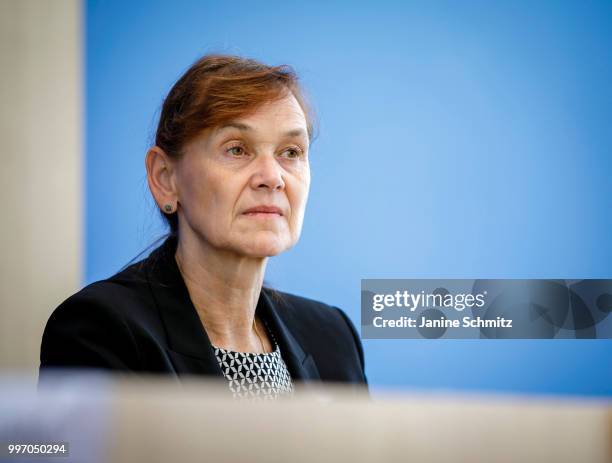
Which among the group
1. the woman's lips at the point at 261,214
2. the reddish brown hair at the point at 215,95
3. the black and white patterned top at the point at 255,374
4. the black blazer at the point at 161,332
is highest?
the reddish brown hair at the point at 215,95

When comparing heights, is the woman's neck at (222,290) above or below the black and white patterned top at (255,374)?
above

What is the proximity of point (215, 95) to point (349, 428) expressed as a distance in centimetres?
138

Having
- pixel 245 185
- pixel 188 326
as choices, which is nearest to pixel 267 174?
pixel 245 185

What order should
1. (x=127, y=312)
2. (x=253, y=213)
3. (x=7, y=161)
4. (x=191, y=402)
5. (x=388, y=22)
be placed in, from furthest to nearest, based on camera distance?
(x=388, y=22) → (x=7, y=161) → (x=253, y=213) → (x=127, y=312) → (x=191, y=402)

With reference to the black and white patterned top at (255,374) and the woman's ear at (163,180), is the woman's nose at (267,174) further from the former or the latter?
the black and white patterned top at (255,374)

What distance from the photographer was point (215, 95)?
5.36 feet

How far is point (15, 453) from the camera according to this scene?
34cm

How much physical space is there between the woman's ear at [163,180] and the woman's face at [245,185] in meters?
0.05

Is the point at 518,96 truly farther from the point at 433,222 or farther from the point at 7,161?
the point at 7,161

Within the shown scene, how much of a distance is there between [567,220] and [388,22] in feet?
2.59

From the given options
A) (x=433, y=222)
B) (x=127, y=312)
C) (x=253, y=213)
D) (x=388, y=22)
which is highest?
(x=388, y=22)

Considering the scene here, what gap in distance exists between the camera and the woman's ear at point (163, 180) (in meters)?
1.71

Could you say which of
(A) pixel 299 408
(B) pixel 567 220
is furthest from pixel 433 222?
(A) pixel 299 408

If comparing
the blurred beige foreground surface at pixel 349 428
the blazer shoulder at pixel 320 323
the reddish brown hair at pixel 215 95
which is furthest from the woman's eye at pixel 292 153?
the blurred beige foreground surface at pixel 349 428
